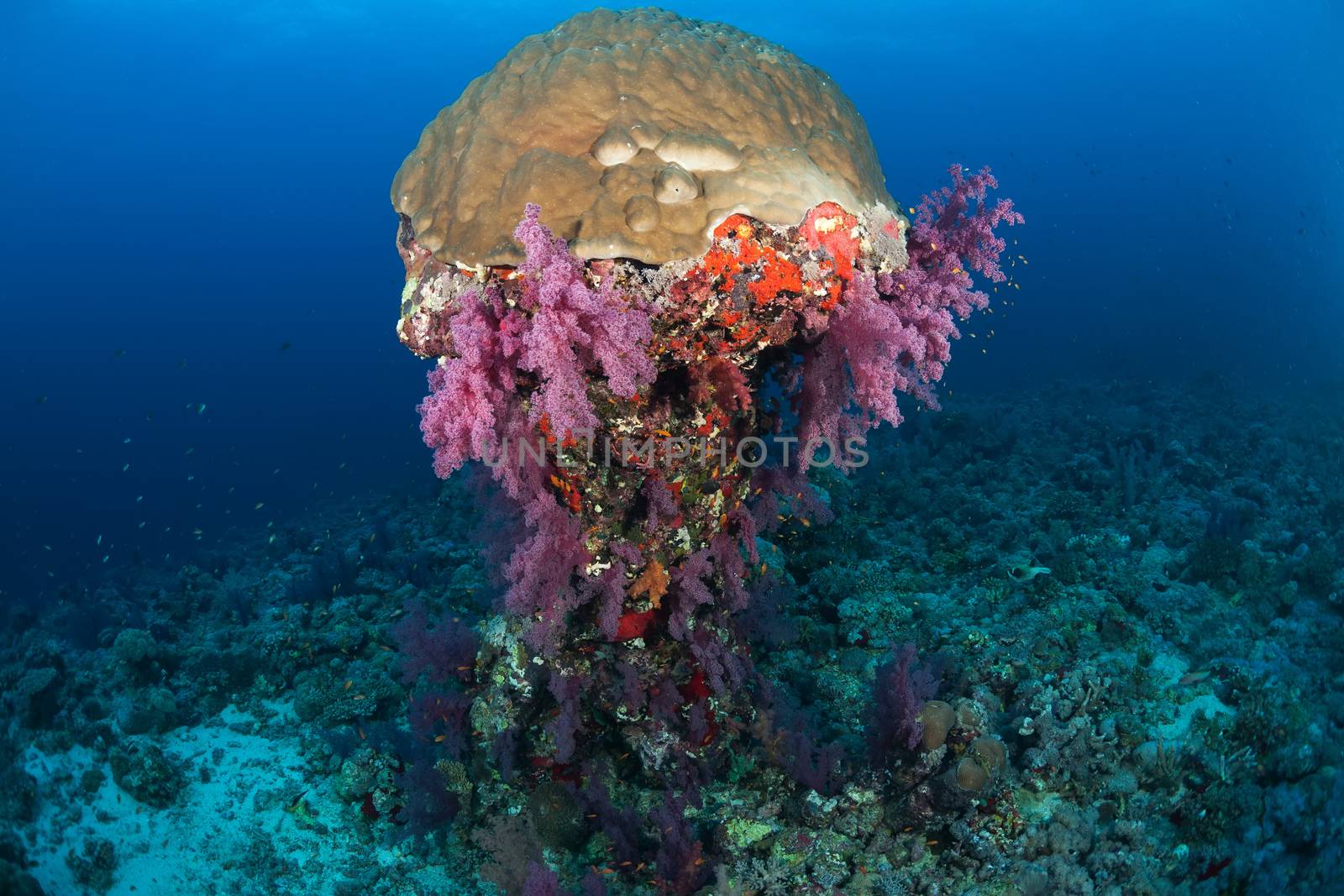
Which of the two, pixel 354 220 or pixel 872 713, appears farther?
pixel 354 220

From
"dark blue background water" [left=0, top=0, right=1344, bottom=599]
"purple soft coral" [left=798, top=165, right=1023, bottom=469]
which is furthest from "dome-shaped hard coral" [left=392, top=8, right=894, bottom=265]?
"dark blue background water" [left=0, top=0, right=1344, bottom=599]

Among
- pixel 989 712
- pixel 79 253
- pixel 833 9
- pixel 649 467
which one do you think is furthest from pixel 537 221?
pixel 79 253

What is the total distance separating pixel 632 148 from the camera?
3318 millimetres

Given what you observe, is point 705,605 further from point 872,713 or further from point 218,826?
point 218,826

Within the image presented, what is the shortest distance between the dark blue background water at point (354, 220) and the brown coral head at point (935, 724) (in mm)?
22111

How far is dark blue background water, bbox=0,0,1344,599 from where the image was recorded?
34.8m

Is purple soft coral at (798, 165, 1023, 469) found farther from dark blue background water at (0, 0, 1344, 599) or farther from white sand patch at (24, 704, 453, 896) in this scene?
dark blue background water at (0, 0, 1344, 599)

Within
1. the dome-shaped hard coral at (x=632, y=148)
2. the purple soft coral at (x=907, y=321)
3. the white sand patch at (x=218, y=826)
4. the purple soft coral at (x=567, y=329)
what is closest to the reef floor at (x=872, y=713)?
the white sand patch at (x=218, y=826)

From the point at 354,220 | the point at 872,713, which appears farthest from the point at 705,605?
the point at 354,220

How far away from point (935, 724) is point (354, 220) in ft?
338

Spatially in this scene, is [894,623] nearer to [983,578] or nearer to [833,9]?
[983,578]

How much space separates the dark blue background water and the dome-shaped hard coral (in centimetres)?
2145

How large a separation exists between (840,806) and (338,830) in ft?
13.0

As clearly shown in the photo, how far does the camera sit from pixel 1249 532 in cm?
923
